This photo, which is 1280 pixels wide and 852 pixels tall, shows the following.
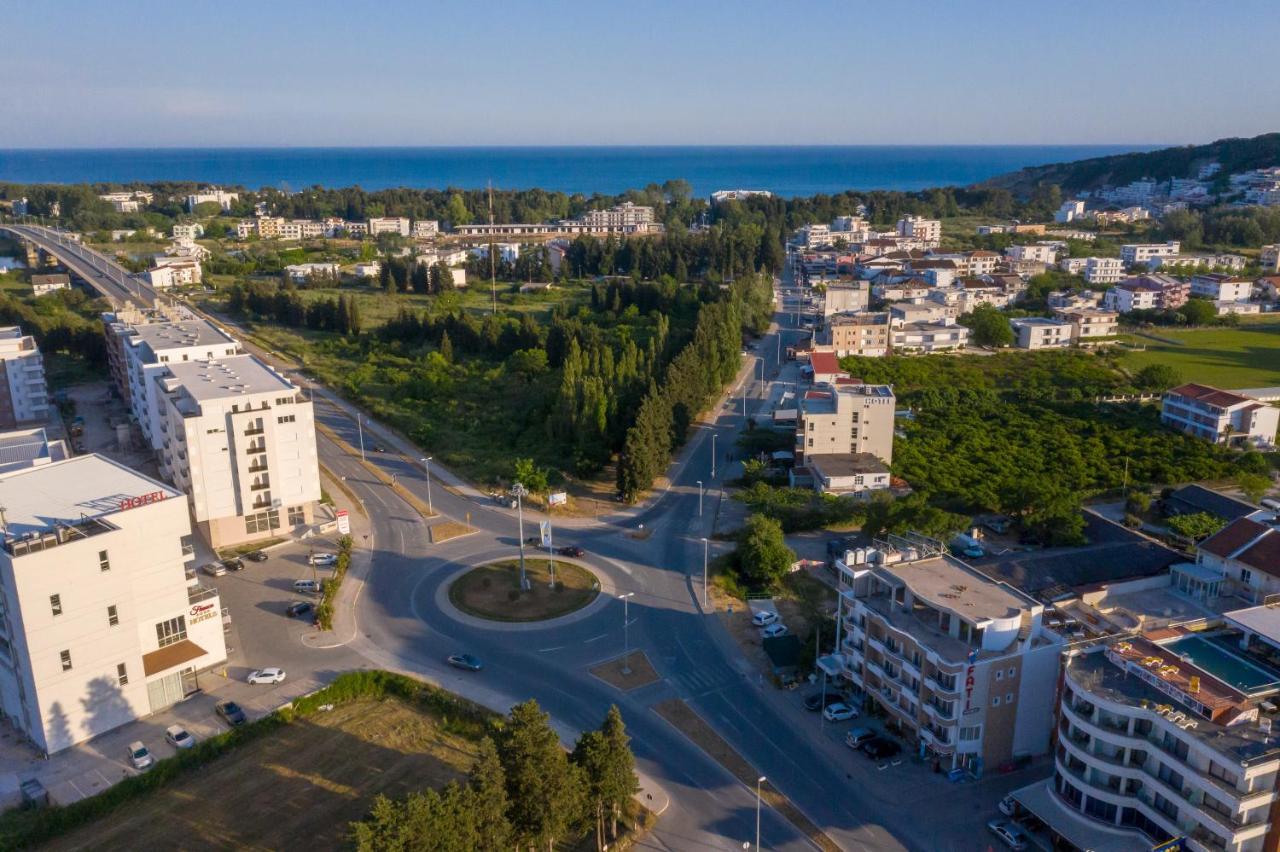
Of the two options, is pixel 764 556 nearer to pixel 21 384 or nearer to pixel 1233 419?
pixel 1233 419

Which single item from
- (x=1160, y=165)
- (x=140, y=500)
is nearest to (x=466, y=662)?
(x=140, y=500)

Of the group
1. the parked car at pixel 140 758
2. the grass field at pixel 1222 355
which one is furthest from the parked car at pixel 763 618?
the grass field at pixel 1222 355

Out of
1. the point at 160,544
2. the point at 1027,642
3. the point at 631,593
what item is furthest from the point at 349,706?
the point at 1027,642

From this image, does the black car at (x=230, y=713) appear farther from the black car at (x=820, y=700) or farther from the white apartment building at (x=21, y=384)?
the white apartment building at (x=21, y=384)

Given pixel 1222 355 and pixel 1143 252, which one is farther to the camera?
pixel 1143 252

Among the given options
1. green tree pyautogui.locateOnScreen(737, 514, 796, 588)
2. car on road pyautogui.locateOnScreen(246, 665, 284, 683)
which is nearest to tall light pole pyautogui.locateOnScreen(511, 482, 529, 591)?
green tree pyautogui.locateOnScreen(737, 514, 796, 588)

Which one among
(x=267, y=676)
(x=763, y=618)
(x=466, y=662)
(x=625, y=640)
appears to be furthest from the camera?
(x=763, y=618)
